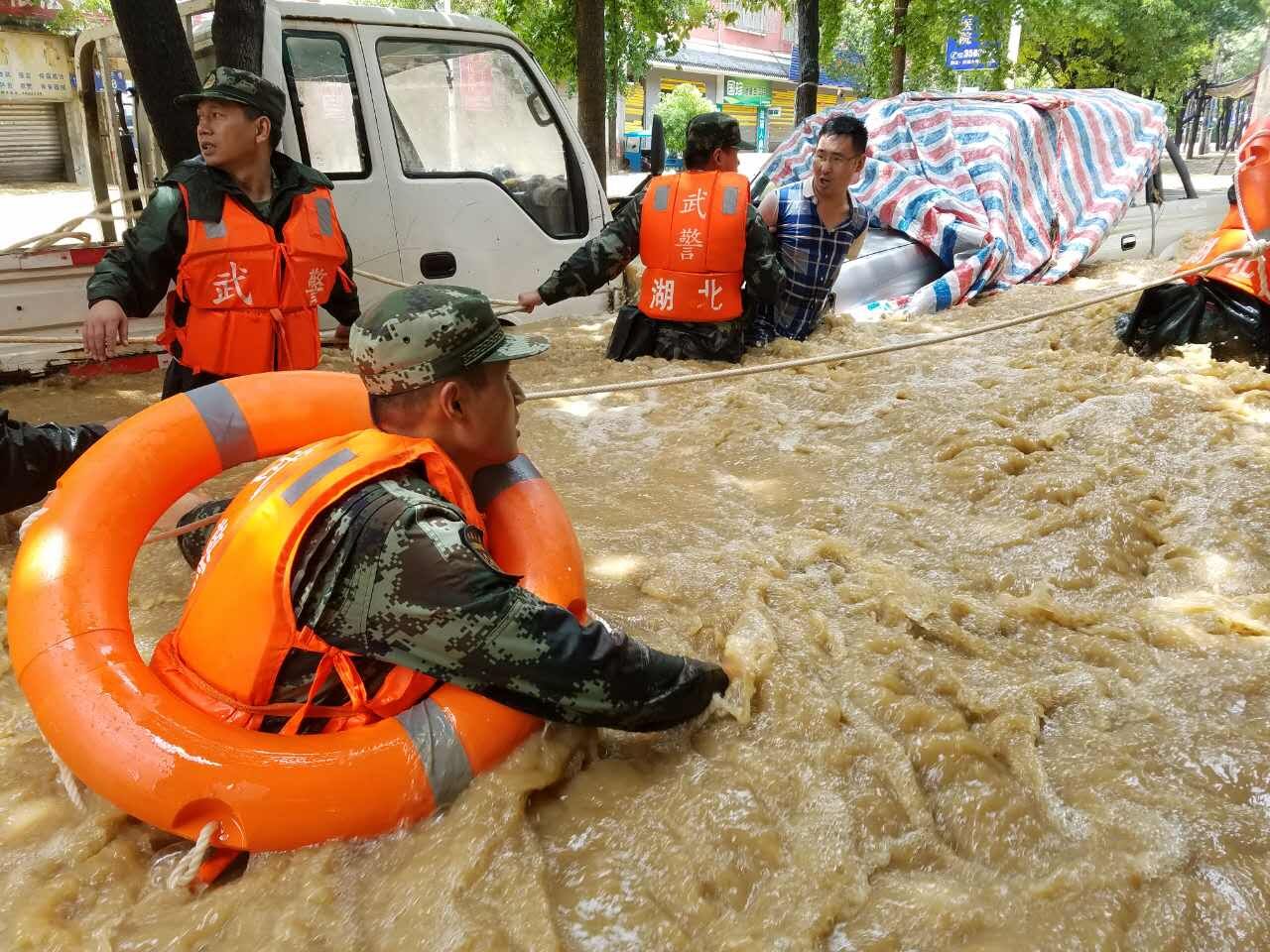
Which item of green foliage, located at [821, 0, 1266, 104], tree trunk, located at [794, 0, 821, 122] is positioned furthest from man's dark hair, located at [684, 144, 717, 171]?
green foliage, located at [821, 0, 1266, 104]

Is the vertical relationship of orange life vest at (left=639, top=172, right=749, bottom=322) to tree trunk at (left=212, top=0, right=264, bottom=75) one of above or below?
below

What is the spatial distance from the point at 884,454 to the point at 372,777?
3.17 meters

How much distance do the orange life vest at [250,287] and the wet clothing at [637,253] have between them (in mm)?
1641

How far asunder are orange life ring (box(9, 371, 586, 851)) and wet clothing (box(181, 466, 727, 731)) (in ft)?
0.59

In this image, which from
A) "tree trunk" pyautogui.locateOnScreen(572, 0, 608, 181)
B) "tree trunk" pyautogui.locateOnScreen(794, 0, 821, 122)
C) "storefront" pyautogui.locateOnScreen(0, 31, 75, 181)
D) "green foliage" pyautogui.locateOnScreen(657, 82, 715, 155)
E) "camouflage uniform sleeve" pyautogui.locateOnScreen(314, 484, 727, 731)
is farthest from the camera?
"green foliage" pyautogui.locateOnScreen(657, 82, 715, 155)

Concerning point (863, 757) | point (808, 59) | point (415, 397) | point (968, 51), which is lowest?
point (863, 757)

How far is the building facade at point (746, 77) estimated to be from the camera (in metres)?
33.6

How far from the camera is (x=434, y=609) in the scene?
1.84 metres

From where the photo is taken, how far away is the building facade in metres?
33.6

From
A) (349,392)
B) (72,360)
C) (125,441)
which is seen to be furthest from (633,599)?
(72,360)

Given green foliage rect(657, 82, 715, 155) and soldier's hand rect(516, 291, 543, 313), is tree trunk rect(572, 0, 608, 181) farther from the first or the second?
green foliage rect(657, 82, 715, 155)

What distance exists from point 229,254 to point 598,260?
2.23m

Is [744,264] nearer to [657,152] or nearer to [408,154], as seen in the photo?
[657,152]

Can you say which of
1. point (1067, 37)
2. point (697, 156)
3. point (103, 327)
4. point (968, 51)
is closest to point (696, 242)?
point (697, 156)
